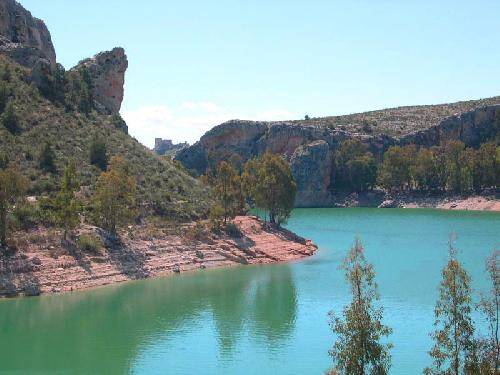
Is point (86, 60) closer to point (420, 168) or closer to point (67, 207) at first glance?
point (67, 207)

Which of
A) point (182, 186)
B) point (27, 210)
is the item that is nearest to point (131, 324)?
point (27, 210)

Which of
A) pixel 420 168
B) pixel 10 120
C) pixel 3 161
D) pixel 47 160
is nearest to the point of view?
pixel 3 161

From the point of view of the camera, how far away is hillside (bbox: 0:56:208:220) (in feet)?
207

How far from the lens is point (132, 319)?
42.5 m

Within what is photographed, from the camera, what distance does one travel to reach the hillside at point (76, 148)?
63.1 meters

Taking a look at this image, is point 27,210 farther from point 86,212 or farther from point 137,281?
point 137,281

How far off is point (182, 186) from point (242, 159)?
91947 mm

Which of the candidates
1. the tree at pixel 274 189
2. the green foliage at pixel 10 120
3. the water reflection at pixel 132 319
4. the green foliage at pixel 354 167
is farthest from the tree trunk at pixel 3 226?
the green foliage at pixel 354 167

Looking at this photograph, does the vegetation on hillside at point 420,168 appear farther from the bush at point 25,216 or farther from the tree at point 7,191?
the tree at point 7,191

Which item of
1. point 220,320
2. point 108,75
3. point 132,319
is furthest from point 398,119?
point 132,319

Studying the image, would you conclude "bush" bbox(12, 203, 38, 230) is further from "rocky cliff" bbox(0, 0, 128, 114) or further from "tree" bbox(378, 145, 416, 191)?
"tree" bbox(378, 145, 416, 191)

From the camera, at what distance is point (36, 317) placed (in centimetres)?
4222

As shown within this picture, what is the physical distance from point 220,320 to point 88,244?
53.2 feet

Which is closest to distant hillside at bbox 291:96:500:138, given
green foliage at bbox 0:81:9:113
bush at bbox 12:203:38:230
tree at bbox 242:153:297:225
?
tree at bbox 242:153:297:225
